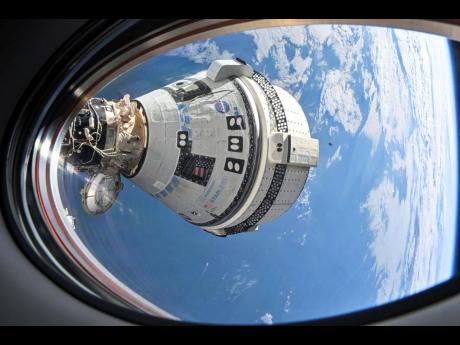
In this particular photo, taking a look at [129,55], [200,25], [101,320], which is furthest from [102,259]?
[101,320]

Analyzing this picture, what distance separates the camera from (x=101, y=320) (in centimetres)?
171

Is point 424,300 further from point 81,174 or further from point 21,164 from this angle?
point 81,174

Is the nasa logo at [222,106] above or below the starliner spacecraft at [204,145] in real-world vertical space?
above

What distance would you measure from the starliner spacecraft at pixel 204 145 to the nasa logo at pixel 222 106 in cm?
2

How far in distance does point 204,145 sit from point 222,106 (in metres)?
0.76

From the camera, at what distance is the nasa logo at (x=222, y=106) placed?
6277 mm

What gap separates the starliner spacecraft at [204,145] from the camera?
20.4 feet

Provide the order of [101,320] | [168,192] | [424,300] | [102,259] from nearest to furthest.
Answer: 1. [424,300]
2. [101,320]
3. [102,259]
4. [168,192]

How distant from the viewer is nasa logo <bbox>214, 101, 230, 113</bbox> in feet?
20.6

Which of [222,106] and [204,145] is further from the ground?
[222,106]

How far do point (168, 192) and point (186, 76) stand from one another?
2.38m

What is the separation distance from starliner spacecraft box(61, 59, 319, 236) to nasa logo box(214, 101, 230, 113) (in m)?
0.02

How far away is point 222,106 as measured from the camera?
249 inches
